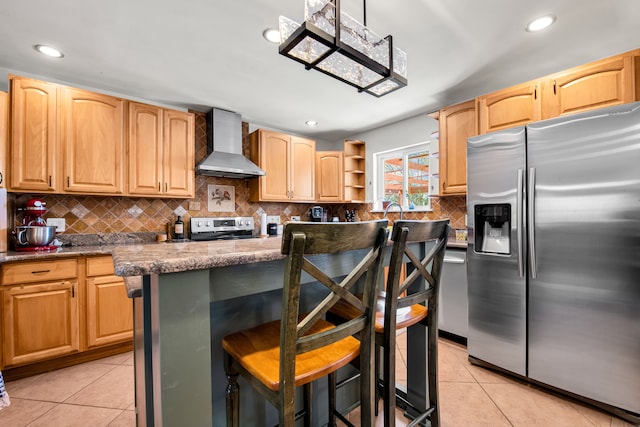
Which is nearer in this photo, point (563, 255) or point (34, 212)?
point (563, 255)

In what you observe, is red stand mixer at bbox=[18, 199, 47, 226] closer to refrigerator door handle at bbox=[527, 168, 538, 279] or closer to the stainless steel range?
the stainless steel range

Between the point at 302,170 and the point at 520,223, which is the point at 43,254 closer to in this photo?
the point at 302,170

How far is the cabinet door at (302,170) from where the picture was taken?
407 cm


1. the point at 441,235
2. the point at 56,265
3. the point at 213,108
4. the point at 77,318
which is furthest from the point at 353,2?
the point at 77,318

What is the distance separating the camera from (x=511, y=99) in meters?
2.44

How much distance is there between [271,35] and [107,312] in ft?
8.78

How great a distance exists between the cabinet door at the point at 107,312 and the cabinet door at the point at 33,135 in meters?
0.95

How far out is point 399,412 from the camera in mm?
1705

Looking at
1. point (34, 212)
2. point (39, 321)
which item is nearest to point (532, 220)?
point (39, 321)

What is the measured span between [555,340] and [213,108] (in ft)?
12.7

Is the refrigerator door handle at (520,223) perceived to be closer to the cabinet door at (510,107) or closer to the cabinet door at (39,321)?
the cabinet door at (510,107)

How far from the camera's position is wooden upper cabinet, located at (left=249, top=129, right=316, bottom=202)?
3816 millimetres

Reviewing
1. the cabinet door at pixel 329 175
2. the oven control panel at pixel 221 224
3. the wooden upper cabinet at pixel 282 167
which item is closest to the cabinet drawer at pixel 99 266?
the oven control panel at pixel 221 224

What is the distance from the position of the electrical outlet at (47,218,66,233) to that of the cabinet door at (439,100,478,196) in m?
3.82
